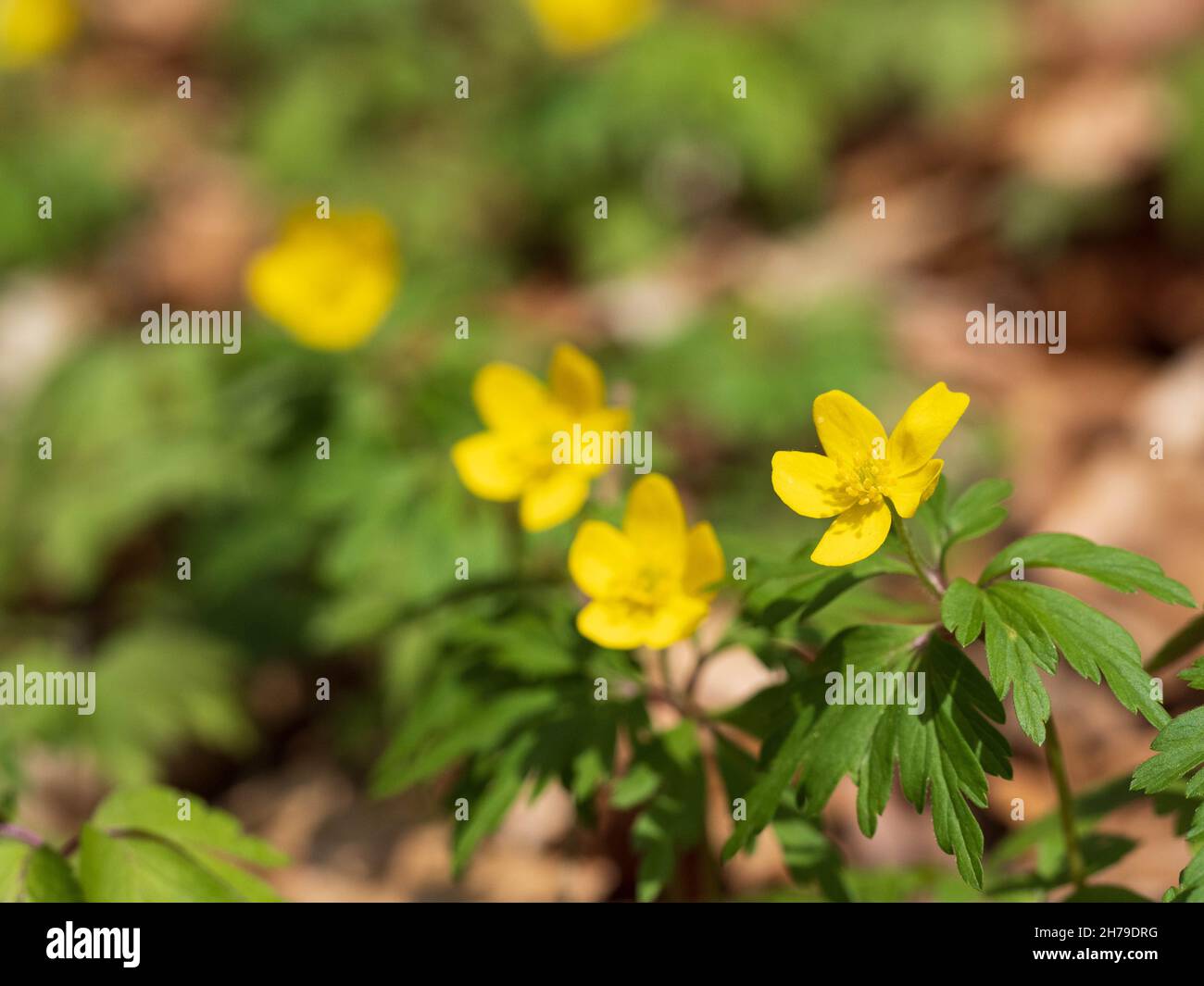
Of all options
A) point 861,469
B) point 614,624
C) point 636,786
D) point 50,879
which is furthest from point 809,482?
point 50,879

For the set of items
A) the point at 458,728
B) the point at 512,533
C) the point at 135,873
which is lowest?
the point at 135,873

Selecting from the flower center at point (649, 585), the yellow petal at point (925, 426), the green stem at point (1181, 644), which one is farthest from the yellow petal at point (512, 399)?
the green stem at point (1181, 644)

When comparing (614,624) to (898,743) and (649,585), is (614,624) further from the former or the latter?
(898,743)

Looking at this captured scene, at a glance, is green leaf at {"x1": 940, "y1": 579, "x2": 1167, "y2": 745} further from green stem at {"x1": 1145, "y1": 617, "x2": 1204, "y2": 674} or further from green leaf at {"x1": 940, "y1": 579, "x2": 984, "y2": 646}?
green stem at {"x1": 1145, "y1": 617, "x2": 1204, "y2": 674}

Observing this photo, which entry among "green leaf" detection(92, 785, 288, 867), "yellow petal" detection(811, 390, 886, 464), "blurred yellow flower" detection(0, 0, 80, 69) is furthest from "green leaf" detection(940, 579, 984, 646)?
"blurred yellow flower" detection(0, 0, 80, 69)

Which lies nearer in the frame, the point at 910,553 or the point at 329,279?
the point at 910,553

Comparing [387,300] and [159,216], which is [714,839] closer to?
[387,300]
